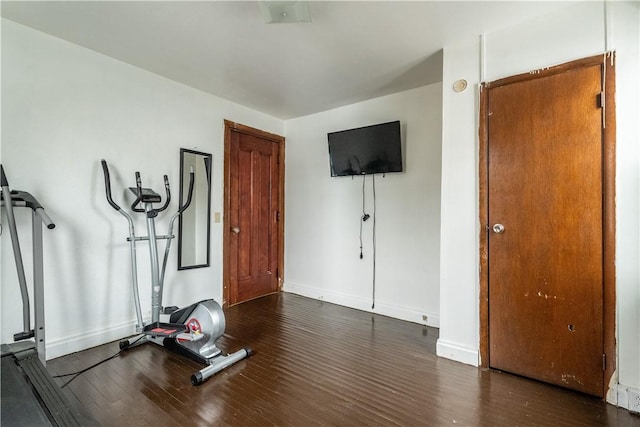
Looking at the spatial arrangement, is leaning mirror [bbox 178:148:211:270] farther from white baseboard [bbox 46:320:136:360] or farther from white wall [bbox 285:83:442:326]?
white wall [bbox 285:83:442:326]

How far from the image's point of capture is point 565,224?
6.54ft

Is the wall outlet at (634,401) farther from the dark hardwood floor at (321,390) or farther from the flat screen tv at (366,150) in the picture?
the flat screen tv at (366,150)

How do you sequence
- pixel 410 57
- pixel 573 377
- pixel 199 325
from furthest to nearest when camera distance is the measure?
pixel 410 57 → pixel 199 325 → pixel 573 377

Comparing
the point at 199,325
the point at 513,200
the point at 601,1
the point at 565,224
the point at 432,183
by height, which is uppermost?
the point at 601,1

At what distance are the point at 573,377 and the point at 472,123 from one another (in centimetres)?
187

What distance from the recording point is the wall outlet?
5.74 feet

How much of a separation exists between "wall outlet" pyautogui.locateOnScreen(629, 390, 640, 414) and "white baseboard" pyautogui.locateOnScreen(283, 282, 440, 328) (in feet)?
4.83

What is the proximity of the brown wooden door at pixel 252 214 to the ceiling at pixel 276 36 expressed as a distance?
0.93 meters

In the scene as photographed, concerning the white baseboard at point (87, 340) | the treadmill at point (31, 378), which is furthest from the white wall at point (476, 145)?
the white baseboard at point (87, 340)

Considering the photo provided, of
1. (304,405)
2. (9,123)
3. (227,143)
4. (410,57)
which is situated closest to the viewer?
(304,405)

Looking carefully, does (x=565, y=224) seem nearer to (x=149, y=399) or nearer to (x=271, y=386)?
(x=271, y=386)

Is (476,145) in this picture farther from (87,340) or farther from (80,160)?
(87,340)

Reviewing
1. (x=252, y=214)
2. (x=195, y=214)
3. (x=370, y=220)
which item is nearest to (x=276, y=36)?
(x=195, y=214)

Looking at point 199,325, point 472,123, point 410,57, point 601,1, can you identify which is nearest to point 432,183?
point 472,123
